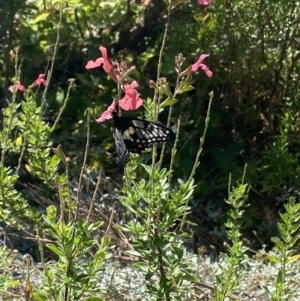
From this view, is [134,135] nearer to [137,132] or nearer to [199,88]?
[137,132]

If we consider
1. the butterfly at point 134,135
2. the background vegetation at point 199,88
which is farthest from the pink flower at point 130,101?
the background vegetation at point 199,88

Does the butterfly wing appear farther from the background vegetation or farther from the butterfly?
the background vegetation

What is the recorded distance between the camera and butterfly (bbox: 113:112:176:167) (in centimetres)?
198

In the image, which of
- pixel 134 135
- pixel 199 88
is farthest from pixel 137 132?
pixel 199 88

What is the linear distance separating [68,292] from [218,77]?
2139 millimetres

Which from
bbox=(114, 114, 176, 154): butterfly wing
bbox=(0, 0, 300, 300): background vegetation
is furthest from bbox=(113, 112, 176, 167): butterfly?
bbox=(0, 0, 300, 300): background vegetation

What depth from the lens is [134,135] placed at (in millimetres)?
2033

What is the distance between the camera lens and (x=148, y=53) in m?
4.25

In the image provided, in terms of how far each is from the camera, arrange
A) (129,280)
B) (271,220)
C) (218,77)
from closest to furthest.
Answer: (129,280)
(271,220)
(218,77)

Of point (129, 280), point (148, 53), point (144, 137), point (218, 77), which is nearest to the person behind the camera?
point (144, 137)

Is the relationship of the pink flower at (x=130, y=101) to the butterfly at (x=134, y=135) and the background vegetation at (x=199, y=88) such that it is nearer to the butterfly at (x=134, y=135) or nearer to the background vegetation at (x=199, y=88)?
the butterfly at (x=134, y=135)

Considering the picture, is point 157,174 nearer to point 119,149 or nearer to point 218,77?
point 119,149

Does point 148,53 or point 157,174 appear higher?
point 157,174

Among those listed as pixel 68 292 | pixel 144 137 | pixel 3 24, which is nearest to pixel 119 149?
pixel 144 137
